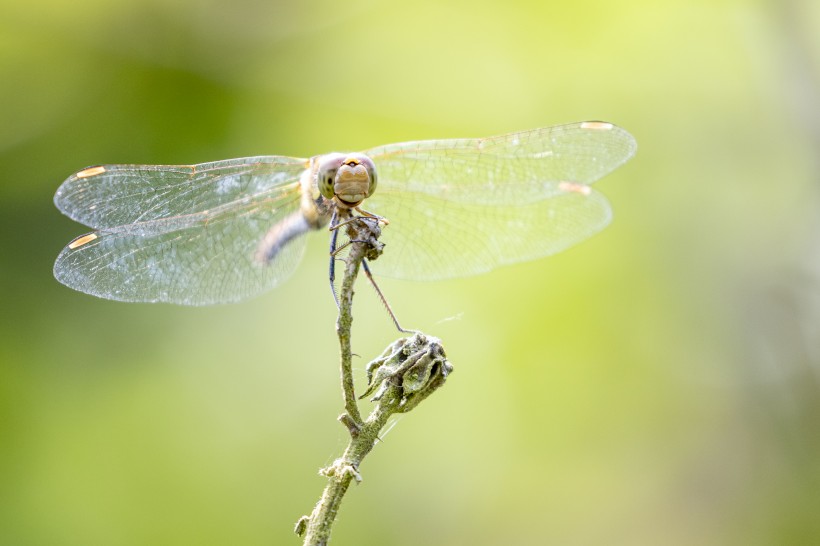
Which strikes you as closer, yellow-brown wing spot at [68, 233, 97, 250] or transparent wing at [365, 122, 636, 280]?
yellow-brown wing spot at [68, 233, 97, 250]

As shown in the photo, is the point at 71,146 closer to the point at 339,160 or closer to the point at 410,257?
the point at 410,257

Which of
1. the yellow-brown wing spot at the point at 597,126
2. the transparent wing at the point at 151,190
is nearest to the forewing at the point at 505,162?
the yellow-brown wing spot at the point at 597,126

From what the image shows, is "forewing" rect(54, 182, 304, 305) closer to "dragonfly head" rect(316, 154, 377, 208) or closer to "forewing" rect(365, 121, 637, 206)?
"forewing" rect(365, 121, 637, 206)

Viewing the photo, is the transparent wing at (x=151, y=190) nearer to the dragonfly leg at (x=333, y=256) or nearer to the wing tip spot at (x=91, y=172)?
the wing tip spot at (x=91, y=172)

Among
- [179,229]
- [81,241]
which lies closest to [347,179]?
[179,229]

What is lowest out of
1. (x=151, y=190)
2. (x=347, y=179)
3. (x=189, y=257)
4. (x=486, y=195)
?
(x=347, y=179)

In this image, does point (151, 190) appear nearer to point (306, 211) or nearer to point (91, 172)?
point (91, 172)

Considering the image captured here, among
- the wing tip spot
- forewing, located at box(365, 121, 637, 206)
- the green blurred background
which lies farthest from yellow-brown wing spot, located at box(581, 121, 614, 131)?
the green blurred background
